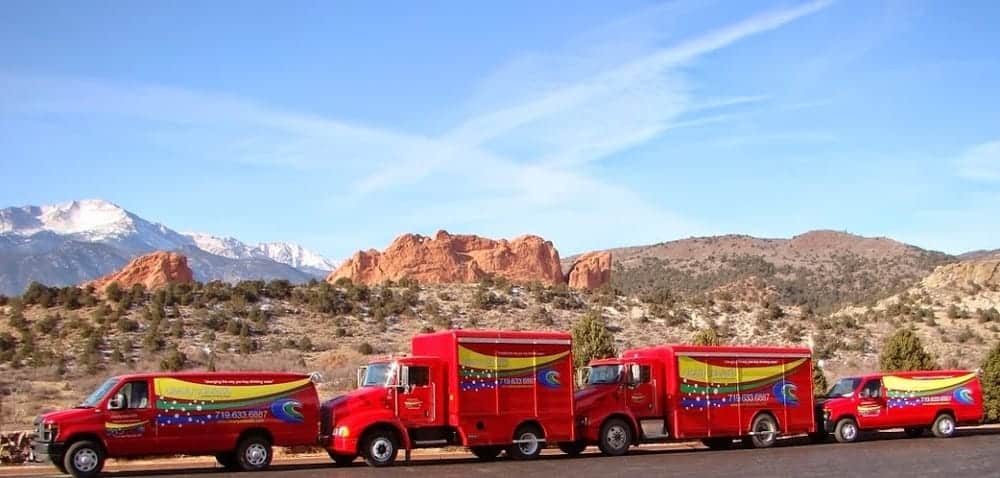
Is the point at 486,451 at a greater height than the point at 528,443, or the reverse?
the point at 528,443

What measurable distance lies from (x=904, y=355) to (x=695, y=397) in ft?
49.1

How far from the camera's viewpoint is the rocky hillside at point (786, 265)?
11500 centimetres

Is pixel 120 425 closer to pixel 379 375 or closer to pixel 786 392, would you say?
pixel 379 375

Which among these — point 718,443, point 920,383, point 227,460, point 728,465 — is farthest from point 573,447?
point 920,383

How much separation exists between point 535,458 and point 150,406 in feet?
29.4

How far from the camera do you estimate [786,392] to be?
28.5 meters

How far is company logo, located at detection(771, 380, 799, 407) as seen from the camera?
93.1 ft

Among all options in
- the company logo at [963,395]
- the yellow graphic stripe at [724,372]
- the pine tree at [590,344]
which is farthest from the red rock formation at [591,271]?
the yellow graphic stripe at [724,372]

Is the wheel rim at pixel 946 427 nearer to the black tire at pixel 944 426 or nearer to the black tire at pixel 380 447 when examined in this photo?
the black tire at pixel 944 426

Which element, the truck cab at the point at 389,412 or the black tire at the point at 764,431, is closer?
the truck cab at the point at 389,412

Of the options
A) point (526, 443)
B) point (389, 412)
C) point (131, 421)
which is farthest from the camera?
point (526, 443)

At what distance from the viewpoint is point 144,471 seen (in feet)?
74.5

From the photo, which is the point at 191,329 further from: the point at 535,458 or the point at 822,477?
the point at 822,477

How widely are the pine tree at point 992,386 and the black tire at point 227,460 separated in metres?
27.0
